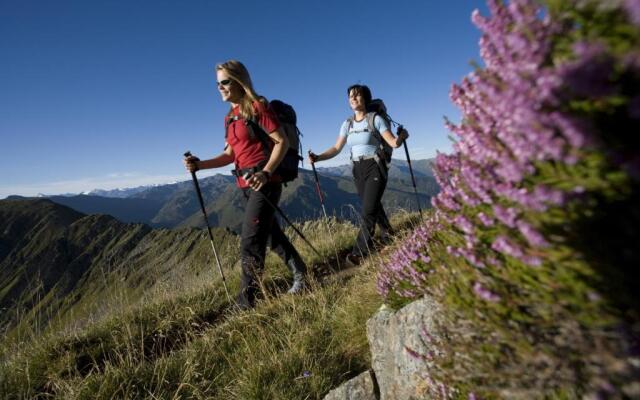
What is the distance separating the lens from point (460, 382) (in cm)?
184

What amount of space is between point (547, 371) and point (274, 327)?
12.9 feet

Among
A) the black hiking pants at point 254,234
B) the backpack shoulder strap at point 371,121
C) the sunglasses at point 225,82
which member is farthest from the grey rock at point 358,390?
the backpack shoulder strap at point 371,121

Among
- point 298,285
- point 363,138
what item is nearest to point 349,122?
point 363,138

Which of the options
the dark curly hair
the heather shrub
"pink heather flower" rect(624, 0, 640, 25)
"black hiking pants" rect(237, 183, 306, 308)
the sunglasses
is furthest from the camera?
the dark curly hair

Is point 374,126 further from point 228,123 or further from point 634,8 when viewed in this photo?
point 634,8

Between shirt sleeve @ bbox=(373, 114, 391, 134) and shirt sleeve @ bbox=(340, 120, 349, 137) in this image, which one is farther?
shirt sleeve @ bbox=(340, 120, 349, 137)

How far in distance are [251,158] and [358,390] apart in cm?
355

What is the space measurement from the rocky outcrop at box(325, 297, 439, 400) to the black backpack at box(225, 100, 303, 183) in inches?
121

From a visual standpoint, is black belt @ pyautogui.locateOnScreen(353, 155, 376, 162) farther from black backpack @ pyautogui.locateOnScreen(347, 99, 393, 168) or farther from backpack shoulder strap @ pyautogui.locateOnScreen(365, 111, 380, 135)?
backpack shoulder strap @ pyautogui.locateOnScreen(365, 111, 380, 135)

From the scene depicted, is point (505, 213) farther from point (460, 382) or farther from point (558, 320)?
point (460, 382)

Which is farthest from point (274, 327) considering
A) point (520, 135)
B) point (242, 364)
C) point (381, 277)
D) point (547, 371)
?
point (520, 135)

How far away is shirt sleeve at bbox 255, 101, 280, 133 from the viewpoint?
493 cm

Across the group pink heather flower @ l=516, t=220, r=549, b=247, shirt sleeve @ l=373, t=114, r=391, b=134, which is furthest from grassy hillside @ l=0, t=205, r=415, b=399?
pink heather flower @ l=516, t=220, r=549, b=247

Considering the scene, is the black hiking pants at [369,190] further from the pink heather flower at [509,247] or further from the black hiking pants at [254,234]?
the pink heather flower at [509,247]
